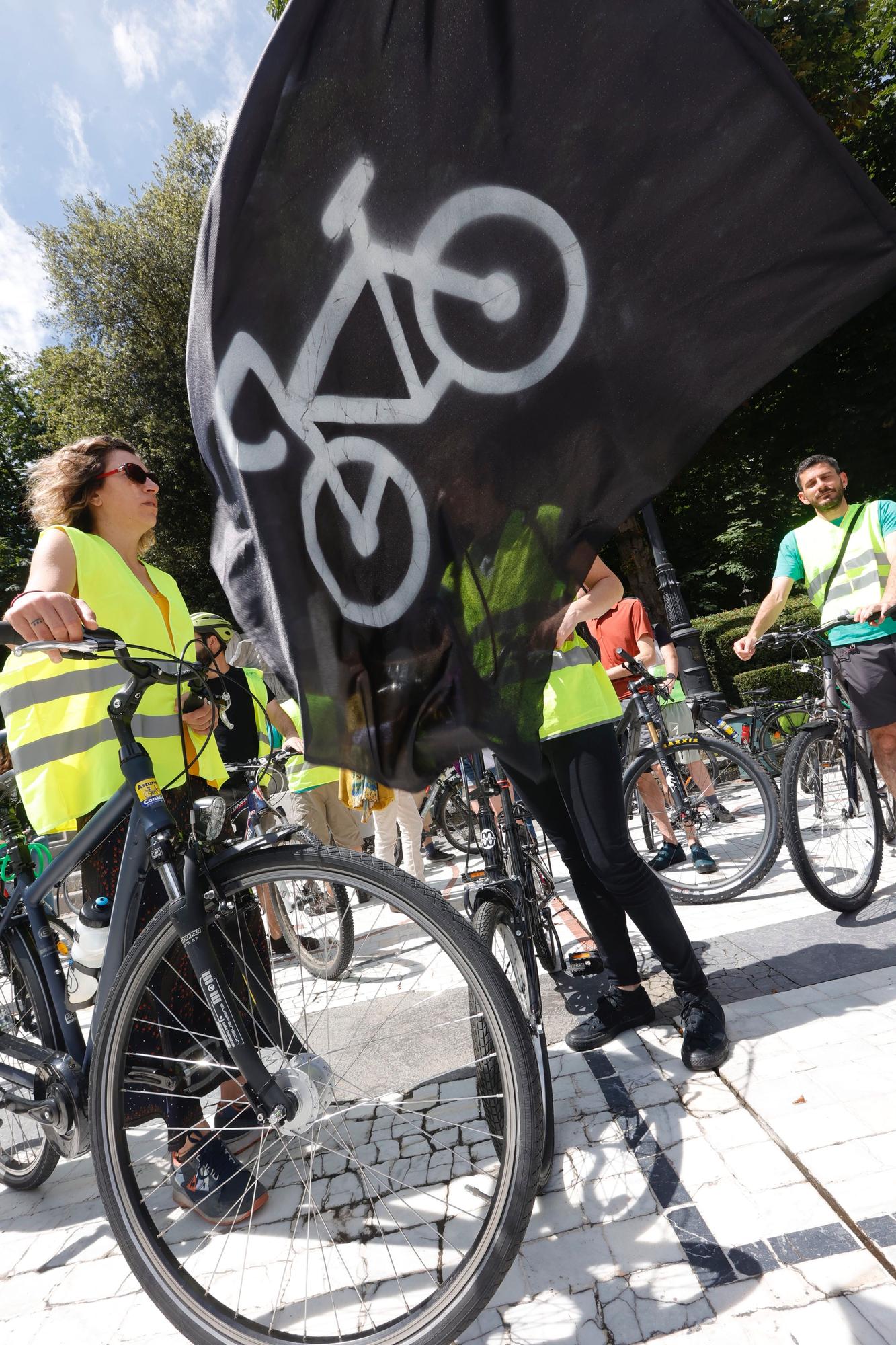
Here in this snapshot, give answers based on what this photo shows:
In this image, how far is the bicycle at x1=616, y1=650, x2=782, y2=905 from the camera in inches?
181

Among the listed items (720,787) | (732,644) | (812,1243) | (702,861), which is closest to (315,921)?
(812,1243)

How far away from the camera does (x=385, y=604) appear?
179cm

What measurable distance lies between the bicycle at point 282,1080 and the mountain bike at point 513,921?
84mm

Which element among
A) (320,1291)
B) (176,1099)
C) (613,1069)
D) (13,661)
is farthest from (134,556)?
(613,1069)

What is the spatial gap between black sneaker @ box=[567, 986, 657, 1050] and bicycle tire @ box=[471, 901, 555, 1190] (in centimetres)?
31

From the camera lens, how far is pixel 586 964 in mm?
3279

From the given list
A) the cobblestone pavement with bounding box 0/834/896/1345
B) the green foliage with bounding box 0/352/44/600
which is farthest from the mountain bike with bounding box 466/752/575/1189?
the green foliage with bounding box 0/352/44/600

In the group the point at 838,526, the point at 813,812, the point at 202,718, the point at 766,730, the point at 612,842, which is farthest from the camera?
the point at 766,730

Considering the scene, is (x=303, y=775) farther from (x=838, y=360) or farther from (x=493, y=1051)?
(x=838, y=360)

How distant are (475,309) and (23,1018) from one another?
8.07 feet

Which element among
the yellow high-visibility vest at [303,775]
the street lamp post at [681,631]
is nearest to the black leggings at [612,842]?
the yellow high-visibility vest at [303,775]

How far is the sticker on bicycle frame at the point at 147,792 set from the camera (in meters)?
2.05

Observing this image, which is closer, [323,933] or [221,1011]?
[221,1011]

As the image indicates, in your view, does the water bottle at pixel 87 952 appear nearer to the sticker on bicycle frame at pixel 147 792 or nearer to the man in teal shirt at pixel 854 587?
the sticker on bicycle frame at pixel 147 792
